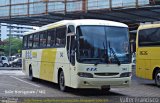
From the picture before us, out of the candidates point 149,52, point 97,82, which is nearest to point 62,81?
point 97,82

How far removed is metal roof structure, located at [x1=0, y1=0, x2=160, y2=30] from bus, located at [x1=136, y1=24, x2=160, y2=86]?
14714 millimetres

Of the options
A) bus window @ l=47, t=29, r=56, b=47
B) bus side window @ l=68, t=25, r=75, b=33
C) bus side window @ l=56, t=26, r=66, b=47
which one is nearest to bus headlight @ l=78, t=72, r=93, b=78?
bus side window @ l=68, t=25, r=75, b=33

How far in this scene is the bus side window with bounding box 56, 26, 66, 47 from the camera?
1567 cm

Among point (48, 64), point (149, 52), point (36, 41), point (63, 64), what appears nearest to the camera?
point (63, 64)

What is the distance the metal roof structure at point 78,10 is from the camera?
37.3 metres

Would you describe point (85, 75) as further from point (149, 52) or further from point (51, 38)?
point (149, 52)

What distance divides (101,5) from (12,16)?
51.5ft

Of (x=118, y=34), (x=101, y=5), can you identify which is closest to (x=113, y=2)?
(x=101, y=5)

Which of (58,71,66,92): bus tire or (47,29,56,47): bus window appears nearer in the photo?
(58,71,66,92): bus tire

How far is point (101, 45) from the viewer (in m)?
13.9

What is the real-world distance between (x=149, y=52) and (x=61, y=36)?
5316mm

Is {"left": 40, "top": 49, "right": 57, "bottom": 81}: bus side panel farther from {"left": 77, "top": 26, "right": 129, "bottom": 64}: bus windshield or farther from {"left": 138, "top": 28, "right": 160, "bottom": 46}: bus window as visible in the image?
{"left": 138, "top": 28, "right": 160, "bottom": 46}: bus window

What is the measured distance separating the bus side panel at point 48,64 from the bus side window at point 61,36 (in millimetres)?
594

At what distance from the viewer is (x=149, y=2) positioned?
35.1 metres
